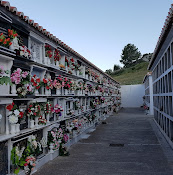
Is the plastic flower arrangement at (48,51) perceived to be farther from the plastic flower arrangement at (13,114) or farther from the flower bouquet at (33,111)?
the plastic flower arrangement at (13,114)

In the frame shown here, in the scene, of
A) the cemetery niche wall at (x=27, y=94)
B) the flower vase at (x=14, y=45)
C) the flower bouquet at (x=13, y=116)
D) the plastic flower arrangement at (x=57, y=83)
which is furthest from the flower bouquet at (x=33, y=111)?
the flower vase at (x=14, y=45)

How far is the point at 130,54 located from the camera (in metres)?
126

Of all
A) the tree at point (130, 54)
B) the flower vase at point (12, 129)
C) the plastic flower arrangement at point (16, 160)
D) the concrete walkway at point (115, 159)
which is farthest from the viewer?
the tree at point (130, 54)

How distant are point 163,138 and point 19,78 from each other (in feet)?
40.7

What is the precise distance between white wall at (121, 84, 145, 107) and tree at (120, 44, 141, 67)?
238ft

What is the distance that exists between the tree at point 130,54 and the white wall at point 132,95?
238 ft

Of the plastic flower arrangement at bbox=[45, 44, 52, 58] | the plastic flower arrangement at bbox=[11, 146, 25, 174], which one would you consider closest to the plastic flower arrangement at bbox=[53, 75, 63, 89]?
the plastic flower arrangement at bbox=[45, 44, 52, 58]

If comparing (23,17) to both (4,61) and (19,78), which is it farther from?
(19,78)

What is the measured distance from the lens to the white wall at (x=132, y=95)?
54.1 m

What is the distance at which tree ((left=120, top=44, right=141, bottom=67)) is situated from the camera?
124312 mm

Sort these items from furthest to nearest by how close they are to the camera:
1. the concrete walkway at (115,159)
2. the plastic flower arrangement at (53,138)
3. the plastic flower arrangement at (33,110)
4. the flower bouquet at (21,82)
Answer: the plastic flower arrangement at (53,138) → the concrete walkway at (115,159) → the plastic flower arrangement at (33,110) → the flower bouquet at (21,82)

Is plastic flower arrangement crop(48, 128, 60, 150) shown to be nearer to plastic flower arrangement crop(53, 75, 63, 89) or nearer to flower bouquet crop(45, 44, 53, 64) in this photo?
plastic flower arrangement crop(53, 75, 63, 89)

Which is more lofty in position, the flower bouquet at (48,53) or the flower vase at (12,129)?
the flower bouquet at (48,53)

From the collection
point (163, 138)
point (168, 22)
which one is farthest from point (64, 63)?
point (163, 138)
